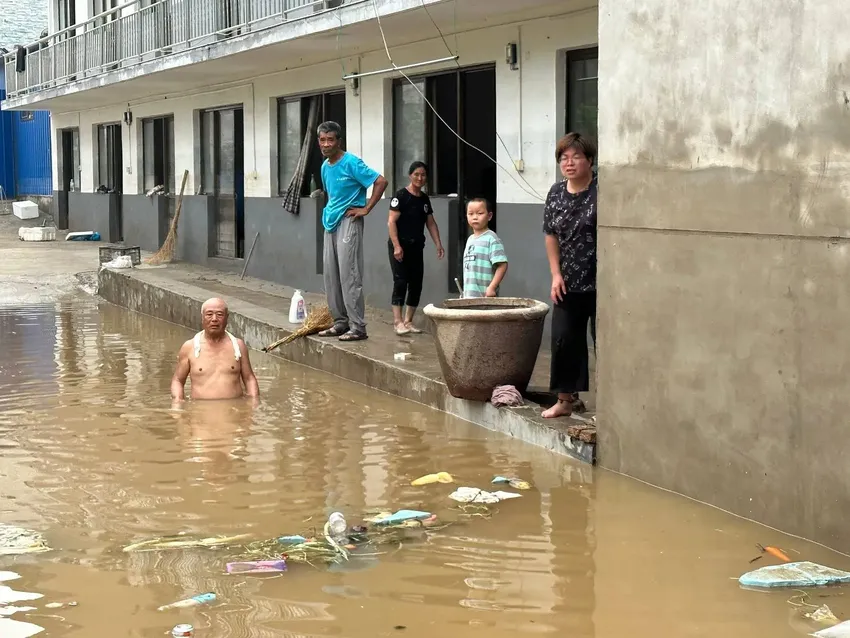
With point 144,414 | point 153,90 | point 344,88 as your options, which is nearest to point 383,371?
point 144,414

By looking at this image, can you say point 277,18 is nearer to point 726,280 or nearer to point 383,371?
point 383,371

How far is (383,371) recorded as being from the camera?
1023 cm

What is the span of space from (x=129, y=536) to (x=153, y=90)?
17695 mm

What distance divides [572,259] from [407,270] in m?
4.16

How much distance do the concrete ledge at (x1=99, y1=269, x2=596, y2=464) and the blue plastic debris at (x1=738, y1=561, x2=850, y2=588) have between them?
2.23 metres

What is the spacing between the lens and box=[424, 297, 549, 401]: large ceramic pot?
27.1 ft

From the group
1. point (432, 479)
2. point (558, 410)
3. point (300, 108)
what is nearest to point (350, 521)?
point (432, 479)

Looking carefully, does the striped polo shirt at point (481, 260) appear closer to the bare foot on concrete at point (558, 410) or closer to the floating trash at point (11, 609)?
the bare foot on concrete at point (558, 410)

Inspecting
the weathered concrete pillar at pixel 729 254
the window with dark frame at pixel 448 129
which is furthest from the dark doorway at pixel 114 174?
the weathered concrete pillar at pixel 729 254

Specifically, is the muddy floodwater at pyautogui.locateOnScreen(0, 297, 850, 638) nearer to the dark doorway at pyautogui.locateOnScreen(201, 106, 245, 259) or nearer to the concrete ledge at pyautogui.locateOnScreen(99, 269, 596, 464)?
the concrete ledge at pyautogui.locateOnScreen(99, 269, 596, 464)

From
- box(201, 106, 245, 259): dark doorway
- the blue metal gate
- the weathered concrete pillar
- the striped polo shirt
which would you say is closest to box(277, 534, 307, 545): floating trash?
the weathered concrete pillar

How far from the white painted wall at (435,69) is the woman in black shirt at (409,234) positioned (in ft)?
3.42

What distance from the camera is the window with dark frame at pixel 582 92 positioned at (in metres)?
11.2

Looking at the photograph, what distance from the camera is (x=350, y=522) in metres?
6.25
